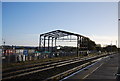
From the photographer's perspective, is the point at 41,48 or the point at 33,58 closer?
the point at 33,58

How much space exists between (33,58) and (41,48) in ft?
94.4

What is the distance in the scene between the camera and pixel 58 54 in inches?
2559

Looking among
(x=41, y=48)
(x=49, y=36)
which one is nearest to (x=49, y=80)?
(x=49, y=36)

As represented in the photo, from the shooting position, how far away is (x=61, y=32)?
6253 centimetres

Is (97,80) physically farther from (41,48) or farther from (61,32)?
(41,48)

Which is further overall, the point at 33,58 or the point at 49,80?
the point at 33,58

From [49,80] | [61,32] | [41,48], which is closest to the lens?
[49,80]

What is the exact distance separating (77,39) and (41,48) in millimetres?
12034

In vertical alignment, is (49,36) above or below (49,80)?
above

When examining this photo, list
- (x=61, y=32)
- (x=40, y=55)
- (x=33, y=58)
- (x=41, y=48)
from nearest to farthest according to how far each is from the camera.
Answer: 1. (x=33, y=58)
2. (x=40, y=55)
3. (x=61, y=32)
4. (x=41, y=48)

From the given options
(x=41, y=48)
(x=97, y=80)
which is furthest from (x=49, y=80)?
(x=41, y=48)

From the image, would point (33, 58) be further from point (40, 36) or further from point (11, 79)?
point (11, 79)

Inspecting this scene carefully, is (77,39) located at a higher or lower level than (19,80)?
higher

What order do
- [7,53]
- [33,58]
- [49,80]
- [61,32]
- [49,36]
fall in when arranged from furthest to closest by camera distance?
[49,36] < [61,32] < [33,58] < [7,53] < [49,80]
